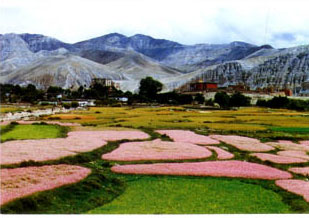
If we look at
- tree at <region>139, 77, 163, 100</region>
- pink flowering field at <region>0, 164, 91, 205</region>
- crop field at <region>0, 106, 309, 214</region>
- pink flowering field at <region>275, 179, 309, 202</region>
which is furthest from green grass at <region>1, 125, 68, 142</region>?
tree at <region>139, 77, 163, 100</region>

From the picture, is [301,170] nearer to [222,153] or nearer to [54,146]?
[222,153]

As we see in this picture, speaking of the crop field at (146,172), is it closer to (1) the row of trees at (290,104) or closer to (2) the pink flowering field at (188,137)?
(2) the pink flowering field at (188,137)

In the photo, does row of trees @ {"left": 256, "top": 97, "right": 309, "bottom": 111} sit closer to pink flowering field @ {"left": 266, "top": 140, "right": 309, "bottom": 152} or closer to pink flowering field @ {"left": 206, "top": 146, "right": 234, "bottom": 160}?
pink flowering field @ {"left": 266, "top": 140, "right": 309, "bottom": 152}

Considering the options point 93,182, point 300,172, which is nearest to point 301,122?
point 300,172

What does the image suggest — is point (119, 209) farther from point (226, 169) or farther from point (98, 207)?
point (226, 169)

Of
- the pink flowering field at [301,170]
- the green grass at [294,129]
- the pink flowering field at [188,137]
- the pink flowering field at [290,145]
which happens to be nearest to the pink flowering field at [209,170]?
the pink flowering field at [301,170]

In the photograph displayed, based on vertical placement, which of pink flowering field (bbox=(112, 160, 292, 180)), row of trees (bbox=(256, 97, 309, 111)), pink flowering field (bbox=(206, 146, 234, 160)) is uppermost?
row of trees (bbox=(256, 97, 309, 111))

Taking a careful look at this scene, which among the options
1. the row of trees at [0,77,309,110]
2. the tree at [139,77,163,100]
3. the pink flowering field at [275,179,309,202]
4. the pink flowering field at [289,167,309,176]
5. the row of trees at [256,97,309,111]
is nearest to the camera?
the pink flowering field at [275,179,309,202]
